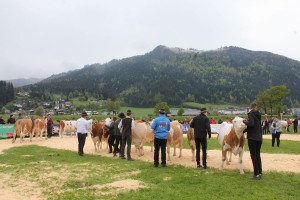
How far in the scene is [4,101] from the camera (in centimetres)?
15050

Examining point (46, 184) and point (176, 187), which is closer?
point (176, 187)

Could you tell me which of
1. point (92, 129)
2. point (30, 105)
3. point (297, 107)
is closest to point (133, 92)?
point (30, 105)

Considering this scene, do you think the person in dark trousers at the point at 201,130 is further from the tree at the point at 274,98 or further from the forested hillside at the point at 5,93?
the forested hillside at the point at 5,93

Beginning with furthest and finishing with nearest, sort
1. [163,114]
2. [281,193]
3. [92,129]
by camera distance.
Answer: [92,129]
[163,114]
[281,193]

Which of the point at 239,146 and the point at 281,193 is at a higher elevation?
the point at 239,146

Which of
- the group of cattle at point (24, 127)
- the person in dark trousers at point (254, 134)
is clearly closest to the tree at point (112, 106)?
the group of cattle at point (24, 127)

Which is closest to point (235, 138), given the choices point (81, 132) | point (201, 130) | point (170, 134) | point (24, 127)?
point (201, 130)

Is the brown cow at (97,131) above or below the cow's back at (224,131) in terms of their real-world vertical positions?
below

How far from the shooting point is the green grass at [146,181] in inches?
373

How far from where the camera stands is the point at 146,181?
A: 11156 millimetres

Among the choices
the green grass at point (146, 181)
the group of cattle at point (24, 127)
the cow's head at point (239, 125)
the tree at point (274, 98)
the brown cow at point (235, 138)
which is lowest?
the green grass at point (146, 181)

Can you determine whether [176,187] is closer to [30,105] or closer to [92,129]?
[92,129]

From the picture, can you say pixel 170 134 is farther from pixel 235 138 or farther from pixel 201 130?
pixel 235 138

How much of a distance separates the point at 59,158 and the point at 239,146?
9.31 m
